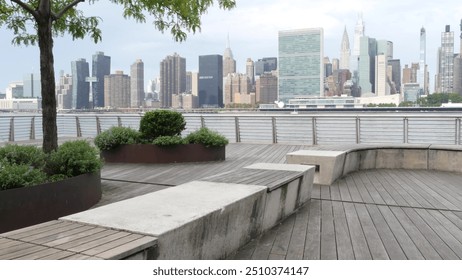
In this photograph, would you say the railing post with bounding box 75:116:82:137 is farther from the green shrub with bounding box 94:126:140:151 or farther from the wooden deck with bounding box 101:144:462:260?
the wooden deck with bounding box 101:144:462:260

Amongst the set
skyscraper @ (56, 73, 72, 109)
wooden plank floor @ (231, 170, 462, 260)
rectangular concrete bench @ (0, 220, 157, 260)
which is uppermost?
skyscraper @ (56, 73, 72, 109)

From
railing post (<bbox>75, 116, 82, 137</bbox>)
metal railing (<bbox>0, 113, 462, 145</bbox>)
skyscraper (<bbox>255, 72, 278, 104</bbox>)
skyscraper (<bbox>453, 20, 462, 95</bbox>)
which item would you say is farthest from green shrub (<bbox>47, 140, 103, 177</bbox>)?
skyscraper (<bbox>255, 72, 278, 104</bbox>)

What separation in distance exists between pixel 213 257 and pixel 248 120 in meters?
14.6

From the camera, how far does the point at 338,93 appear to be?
49344 mm

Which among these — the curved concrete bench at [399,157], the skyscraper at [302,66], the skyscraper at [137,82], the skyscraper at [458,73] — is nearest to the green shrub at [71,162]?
the curved concrete bench at [399,157]

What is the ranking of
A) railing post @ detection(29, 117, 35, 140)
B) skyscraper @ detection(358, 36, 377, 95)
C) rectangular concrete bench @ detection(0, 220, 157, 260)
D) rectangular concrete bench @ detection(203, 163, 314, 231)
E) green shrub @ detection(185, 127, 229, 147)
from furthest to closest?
skyscraper @ detection(358, 36, 377, 95) → railing post @ detection(29, 117, 35, 140) → green shrub @ detection(185, 127, 229, 147) → rectangular concrete bench @ detection(203, 163, 314, 231) → rectangular concrete bench @ detection(0, 220, 157, 260)

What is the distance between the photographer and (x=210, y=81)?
34562 mm

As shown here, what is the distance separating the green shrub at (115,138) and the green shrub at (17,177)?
537 cm

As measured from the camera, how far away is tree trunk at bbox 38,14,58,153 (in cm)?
620

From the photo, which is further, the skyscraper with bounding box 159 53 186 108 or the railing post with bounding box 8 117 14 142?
the skyscraper with bounding box 159 53 186 108

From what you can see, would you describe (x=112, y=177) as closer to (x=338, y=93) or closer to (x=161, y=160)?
(x=161, y=160)

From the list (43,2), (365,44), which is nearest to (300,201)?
(43,2)

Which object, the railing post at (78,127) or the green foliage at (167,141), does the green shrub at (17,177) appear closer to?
the green foliage at (167,141)

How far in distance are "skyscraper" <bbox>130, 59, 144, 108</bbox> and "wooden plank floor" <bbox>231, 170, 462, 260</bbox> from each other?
30.6 m
